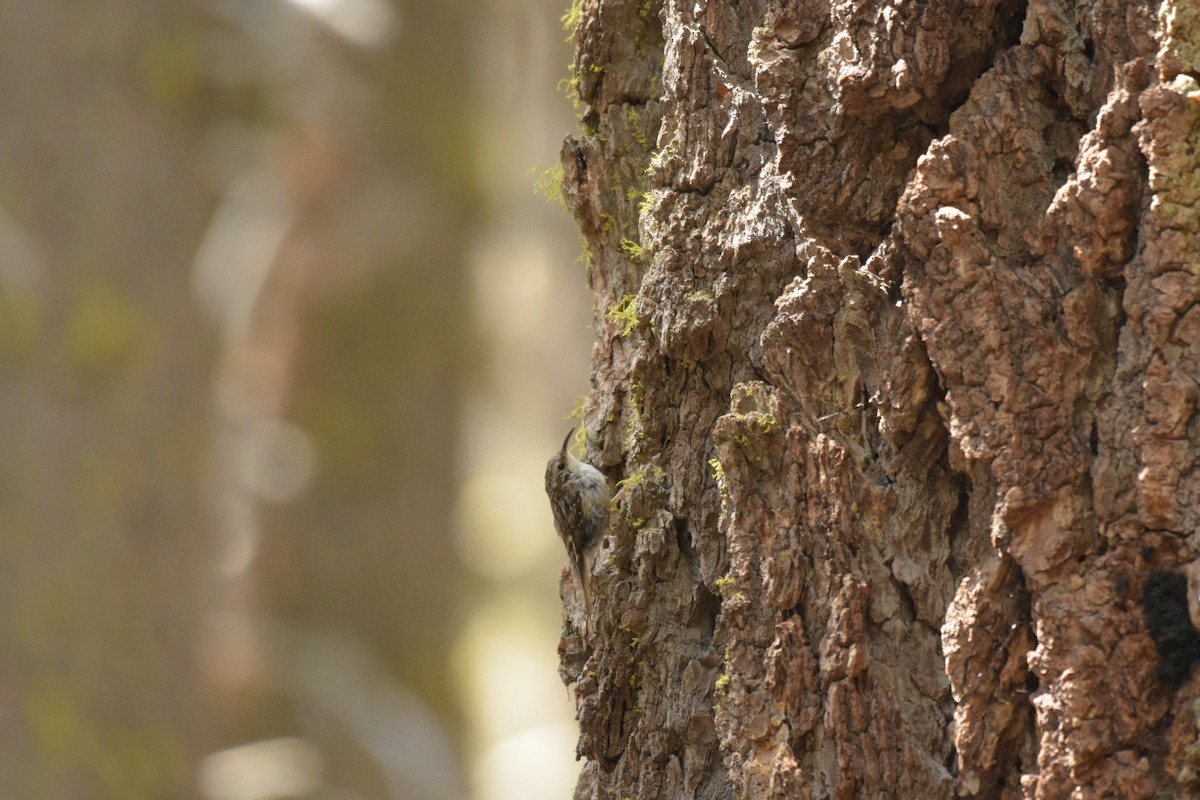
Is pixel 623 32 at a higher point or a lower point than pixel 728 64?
higher

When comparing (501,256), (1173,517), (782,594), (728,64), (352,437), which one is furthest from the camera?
(501,256)

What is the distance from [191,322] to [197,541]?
2.49 feet

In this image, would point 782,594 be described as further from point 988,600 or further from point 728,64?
point 728,64

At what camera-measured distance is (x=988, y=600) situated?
116cm

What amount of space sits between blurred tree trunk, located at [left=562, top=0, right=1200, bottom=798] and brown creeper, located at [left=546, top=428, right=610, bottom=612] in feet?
0.69

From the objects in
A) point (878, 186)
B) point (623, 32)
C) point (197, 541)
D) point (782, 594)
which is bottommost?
point (782, 594)

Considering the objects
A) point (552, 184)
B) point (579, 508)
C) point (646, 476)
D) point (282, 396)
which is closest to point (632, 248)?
point (646, 476)

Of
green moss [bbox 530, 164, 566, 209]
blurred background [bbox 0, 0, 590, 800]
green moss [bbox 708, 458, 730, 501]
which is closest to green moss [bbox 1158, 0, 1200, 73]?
green moss [bbox 708, 458, 730, 501]

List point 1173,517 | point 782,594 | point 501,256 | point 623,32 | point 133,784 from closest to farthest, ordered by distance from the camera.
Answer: point 1173,517
point 782,594
point 623,32
point 133,784
point 501,256

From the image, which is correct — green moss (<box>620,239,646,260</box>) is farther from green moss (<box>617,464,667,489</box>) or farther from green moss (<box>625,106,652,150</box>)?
green moss (<box>617,464,667,489</box>)

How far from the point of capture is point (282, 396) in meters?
5.11

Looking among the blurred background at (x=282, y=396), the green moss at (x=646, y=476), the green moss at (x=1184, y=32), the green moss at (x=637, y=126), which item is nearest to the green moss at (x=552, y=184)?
the blurred background at (x=282, y=396)

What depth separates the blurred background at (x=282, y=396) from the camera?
11.8 feet

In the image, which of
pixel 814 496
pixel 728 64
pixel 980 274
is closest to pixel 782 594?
pixel 814 496
